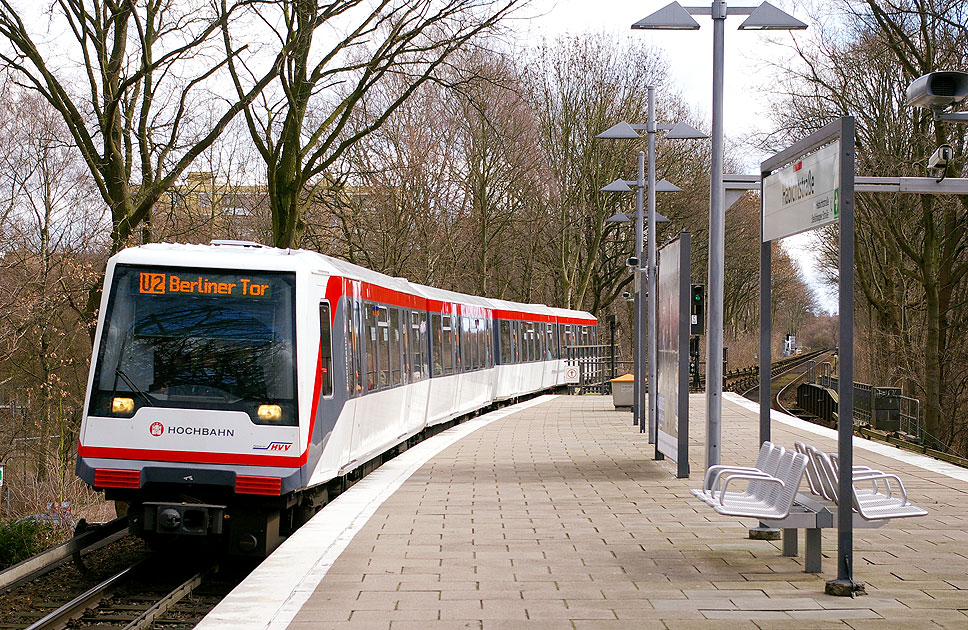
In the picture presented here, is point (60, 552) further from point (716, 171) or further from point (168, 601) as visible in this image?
point (716, 171)

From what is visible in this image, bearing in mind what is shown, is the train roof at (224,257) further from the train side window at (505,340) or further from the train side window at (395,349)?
the train side window at (505,340)

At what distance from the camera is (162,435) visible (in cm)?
1046

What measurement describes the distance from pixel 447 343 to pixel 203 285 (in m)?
12.8

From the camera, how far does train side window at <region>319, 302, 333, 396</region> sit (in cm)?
1133

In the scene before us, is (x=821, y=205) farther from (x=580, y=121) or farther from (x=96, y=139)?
(x=580, y=121)

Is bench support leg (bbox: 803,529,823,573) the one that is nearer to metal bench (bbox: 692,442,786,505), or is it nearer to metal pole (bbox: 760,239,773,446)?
metal bench (bbox: 692,442,786,505)

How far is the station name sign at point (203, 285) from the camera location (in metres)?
10.8

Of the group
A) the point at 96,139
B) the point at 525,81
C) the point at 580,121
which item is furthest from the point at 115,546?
the point at 580,121

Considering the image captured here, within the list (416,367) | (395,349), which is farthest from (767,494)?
(416,367)

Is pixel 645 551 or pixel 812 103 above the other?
A: pixel 812 103

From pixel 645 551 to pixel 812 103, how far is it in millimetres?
21482

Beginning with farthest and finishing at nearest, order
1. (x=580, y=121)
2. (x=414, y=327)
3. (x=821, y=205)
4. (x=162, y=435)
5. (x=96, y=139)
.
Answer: (x=580, y=121) < (x=96, y=139) < (x=414, y=327) < (x=162, y=435) < (x=821, y=205)

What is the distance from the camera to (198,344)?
10.7m

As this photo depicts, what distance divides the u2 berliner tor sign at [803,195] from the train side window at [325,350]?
441cm
